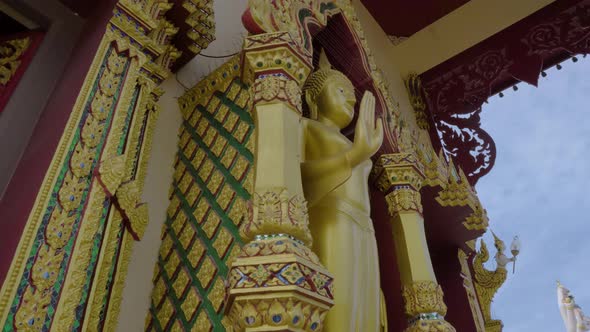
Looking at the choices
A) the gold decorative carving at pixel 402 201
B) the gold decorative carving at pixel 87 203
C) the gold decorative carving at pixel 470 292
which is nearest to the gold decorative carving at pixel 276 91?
the gold decorative carving at pixel 87 203

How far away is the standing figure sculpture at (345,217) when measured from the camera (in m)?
1.10

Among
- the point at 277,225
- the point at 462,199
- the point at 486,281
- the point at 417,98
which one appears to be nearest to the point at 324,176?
the point at 277,225

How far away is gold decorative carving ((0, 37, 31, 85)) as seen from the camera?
1174mm

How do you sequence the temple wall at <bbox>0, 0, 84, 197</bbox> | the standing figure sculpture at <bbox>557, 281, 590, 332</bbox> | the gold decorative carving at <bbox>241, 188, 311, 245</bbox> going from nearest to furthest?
the gold decorative carving at <bbox>241, 188, 311, 245</bbox>
the temple wall at <bbox>0, 0, 84, 197</bbox>
the standing figure sculpture at <bbox>557, 281, 590, 332</bbox>

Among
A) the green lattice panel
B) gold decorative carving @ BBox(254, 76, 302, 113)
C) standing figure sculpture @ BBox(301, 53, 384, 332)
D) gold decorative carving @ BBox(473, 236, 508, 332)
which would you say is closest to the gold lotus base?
standing figure sculpture @ BBox(301, 53, 384, 332)

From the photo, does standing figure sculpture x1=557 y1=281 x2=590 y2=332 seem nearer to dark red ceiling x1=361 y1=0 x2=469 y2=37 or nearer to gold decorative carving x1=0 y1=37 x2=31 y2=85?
dark red ceiling x1=361 y1=0 x2=469 y2=37

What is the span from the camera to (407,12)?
3.18m

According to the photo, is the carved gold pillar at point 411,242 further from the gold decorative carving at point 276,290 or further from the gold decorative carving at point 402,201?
the gold decorative carving at point 276,290

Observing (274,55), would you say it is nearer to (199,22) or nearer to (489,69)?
(199,22)

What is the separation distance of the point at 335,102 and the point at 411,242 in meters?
0.50

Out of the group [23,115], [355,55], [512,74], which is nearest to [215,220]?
[23,115]

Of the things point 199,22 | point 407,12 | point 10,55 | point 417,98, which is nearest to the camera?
point 10,55

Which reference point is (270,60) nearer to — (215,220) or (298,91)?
(298,91)

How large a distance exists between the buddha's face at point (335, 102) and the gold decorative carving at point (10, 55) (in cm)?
82
